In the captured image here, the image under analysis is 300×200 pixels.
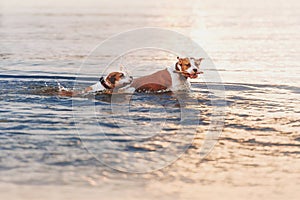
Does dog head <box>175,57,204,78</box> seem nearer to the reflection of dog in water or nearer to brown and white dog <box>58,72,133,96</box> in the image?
the reflection of dog in water

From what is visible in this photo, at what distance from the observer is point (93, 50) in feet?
78.5

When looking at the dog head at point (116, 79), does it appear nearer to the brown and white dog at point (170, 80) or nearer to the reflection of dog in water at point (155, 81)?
the reflection of dog in water at point (155, 81)

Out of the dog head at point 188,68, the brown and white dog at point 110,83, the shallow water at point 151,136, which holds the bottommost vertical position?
the shallow water at point 151,136

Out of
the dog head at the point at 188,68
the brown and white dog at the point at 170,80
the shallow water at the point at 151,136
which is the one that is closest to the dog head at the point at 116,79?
the brown and white dog at the point at 170,80

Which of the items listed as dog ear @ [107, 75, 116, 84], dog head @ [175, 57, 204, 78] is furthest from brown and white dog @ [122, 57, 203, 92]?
dog ear @ [107, 75, 116, 84]

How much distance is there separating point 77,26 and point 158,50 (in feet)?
38.2

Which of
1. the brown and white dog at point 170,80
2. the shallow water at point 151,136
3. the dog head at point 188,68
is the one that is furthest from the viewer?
the brown and white dog at point 170,80

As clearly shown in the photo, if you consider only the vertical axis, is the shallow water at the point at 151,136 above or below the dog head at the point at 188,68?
below

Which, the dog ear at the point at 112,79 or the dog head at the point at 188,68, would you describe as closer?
the dog ear at the point at 112,79

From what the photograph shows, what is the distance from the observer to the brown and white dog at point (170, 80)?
13.6 meters

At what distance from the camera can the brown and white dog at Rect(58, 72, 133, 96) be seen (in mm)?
13406

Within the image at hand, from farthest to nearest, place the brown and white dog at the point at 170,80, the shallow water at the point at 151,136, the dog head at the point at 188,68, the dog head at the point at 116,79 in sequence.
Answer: the brown and white dog at the point at 170,80, the dog head at the point at 188,68, the dog head at the point at 116,79, the shallow water at the point at 151,136

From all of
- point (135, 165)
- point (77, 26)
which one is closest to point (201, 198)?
point (135, 165)

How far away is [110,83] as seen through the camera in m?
13.4
